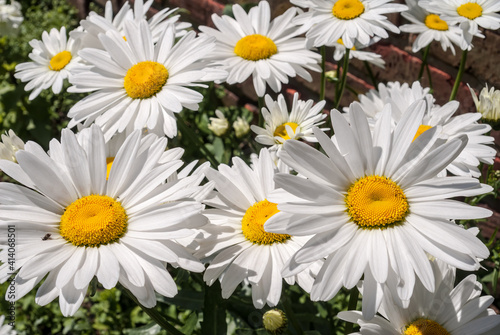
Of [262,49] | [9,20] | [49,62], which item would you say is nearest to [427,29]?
[262,49]

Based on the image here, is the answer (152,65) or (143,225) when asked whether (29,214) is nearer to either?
(143,225)

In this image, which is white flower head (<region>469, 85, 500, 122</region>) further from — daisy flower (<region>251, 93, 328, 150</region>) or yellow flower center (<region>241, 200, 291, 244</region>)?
yellow flower center (<region>241, 200, 291, 244</region>)

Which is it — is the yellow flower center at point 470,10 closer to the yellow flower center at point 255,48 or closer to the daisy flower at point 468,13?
the daisy flower at point 468,13

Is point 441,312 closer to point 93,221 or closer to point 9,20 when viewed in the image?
point 93,221

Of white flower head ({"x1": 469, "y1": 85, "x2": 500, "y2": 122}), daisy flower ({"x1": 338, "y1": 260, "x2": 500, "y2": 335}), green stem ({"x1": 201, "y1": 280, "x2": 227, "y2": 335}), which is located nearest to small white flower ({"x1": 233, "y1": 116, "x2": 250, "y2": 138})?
green stem ({"x1": 201, "y1": 280, "x2": 227, "y2": 335})

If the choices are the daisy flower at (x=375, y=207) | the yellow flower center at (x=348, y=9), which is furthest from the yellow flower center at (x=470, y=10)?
the daisy flower at (x=375, y=207)
